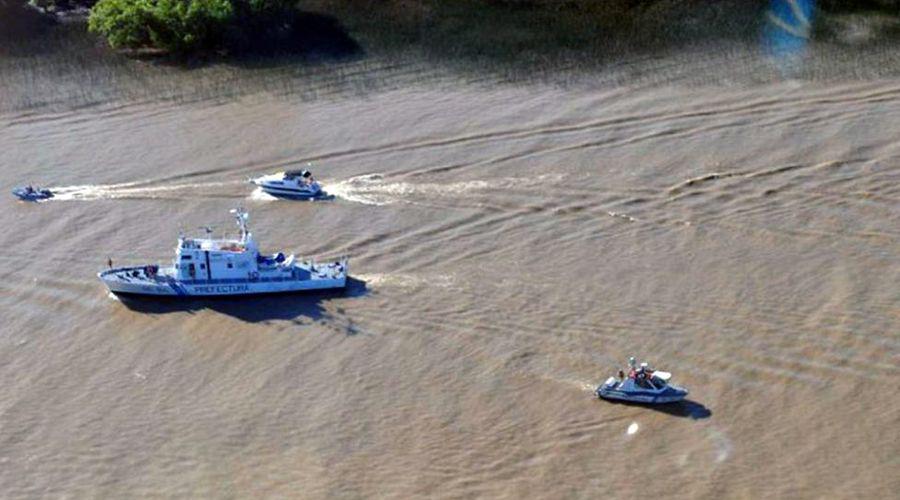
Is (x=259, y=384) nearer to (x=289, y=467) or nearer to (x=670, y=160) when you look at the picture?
(x=289, y=467)

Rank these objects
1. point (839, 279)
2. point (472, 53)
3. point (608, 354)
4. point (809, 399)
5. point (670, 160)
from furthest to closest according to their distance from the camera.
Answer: point (472, 53)
point (670, 160)
point (839, 279)
point (608, 354)
point (809, 399)

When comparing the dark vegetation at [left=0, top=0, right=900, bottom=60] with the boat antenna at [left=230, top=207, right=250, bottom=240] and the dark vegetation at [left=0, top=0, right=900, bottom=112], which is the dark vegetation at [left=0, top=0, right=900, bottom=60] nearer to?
the dark vegetation at [left=0, top=0, right=900, bottom=112]

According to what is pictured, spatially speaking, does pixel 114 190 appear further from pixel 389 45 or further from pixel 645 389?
pixel 645 389

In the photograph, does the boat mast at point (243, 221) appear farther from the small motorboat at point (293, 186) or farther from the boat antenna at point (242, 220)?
the small motorboat at point (293, 186)

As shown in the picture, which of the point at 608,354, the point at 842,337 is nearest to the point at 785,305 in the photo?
the point at 842,337

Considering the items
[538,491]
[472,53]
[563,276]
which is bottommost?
[538,491]

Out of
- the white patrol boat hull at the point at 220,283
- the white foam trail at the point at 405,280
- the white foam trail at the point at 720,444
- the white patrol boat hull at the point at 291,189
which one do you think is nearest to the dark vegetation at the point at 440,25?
the white patrol boat hull at the point at 291,189

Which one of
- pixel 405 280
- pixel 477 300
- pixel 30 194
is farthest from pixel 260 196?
pixel 477 300
